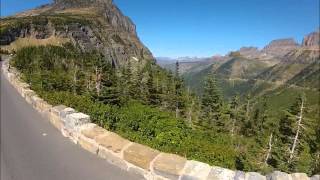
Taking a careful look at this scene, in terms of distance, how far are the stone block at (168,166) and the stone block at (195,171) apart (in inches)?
4.1

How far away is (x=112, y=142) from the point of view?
24.3 ft

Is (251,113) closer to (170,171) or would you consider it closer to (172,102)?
(172,102)

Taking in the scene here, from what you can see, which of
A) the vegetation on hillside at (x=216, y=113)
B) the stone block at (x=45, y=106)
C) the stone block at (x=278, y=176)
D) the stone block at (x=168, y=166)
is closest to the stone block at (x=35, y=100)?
the stone block at (x=45, y=106)

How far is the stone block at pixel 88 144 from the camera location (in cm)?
761

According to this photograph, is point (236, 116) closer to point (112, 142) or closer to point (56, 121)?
point (56, 121)

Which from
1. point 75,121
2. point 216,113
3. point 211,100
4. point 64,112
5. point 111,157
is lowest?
point 216,113

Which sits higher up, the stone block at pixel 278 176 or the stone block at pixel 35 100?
the stone block at pixel 35 100

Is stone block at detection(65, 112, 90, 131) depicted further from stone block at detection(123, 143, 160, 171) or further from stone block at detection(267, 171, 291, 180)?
stone block at detection(267, 171, 291, 180)

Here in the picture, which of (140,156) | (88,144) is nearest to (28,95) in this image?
(88,144)

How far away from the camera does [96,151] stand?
757 cm

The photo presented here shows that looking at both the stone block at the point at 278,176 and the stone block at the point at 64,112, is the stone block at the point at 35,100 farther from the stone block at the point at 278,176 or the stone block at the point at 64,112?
the stone block at the point at 278,176

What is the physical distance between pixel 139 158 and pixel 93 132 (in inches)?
76.6

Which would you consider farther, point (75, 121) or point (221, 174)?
point (75, 121)

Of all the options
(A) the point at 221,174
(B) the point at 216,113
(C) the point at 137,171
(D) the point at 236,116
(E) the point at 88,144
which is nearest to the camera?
(A) the point at 221,174
